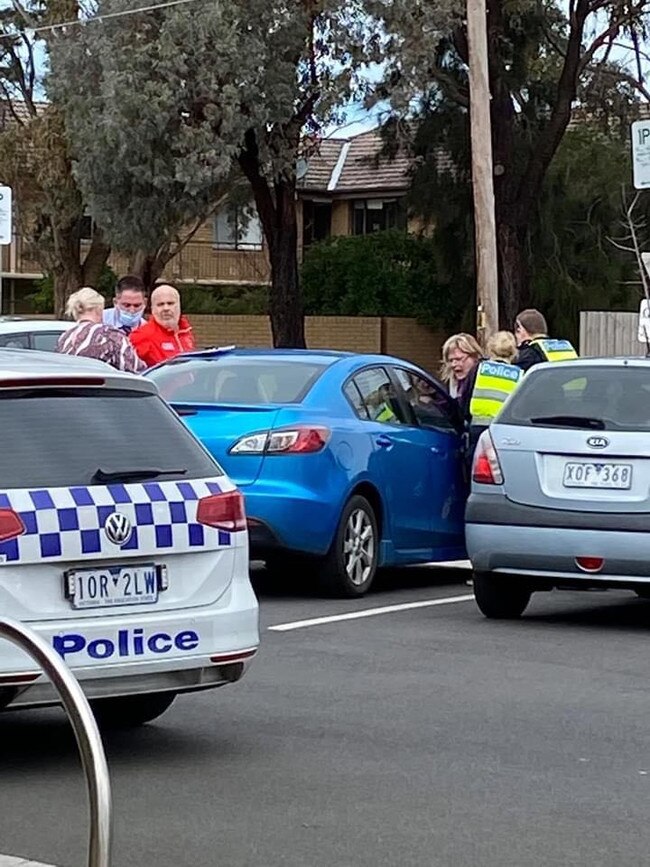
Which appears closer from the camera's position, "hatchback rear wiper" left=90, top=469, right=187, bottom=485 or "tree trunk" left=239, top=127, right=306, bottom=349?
"hatchback rear wiper" left=90, top=469, right=187, bottom=485

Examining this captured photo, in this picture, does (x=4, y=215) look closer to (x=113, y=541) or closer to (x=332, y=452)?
(x=332, y=452)

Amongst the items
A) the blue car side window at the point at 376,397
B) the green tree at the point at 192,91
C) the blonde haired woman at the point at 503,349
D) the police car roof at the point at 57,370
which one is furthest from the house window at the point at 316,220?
the police car roof at the point at 57,370

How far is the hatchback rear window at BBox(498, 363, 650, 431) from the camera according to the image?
10.8 metres

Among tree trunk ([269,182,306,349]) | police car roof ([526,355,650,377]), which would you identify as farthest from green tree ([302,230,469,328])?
police car roof ([526,355,650,377])

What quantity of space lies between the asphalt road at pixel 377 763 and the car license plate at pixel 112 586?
66 centimetres

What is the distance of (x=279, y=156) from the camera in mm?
32375

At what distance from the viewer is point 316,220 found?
54.3m

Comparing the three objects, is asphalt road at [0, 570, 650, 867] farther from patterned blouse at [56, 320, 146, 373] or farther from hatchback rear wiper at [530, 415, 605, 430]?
patterned blouse at [56, 320, 146, 373]

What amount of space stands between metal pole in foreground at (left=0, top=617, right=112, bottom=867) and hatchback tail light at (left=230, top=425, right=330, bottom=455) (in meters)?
6.78

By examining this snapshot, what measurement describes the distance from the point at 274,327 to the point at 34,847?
29901 millimetres

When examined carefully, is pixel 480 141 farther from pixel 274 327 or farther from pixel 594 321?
pixel 274 327

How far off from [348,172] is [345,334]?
1233 cm

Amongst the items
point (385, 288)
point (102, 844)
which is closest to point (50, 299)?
point (385, 288)

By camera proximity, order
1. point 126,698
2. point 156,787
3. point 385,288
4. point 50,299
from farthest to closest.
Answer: point 50,299 → point 385,288 → point 126,698 → point 156,787
